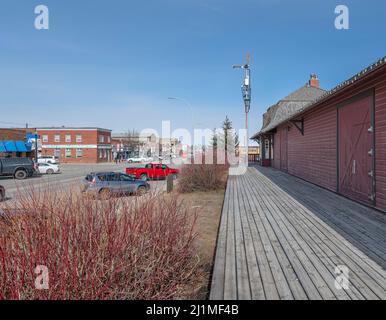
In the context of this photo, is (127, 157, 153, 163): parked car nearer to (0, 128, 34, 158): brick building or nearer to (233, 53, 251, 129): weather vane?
(0, 128, 34, 158): brick building

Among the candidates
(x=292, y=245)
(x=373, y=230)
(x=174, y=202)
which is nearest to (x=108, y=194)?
(x=174, y=202)

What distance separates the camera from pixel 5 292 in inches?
93.0

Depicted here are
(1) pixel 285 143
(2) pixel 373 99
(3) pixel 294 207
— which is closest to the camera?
(2) pixel 373 99

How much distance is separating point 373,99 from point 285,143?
41.1ft

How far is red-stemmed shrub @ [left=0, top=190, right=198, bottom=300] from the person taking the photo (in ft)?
7.77

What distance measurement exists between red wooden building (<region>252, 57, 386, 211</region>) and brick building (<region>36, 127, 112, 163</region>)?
46800mm

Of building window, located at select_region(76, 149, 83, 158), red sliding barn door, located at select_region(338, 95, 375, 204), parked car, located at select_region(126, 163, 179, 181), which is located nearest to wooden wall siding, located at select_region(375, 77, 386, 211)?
red sliding barn door, located at select_region(338, 95, 375, 204)

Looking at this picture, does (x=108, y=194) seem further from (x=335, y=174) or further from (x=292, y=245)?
(x=335, y=174)

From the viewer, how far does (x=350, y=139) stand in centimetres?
908

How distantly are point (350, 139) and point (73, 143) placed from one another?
179ft

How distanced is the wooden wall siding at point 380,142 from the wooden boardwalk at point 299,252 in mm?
571

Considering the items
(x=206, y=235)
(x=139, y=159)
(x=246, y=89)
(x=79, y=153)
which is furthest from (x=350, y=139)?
(x=79, y=153)

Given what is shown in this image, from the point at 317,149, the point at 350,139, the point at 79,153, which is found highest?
the point at 79,153

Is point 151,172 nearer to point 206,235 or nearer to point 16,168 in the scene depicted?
point 16,168
